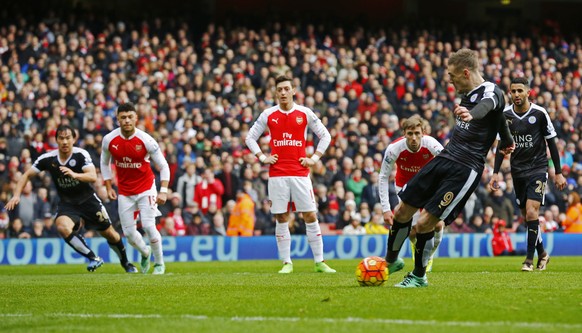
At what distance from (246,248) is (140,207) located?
7.58 meters

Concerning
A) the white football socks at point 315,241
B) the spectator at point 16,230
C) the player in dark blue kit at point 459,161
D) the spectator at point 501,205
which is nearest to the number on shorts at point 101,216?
the white football socks at point 315,241

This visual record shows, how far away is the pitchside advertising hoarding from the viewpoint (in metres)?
21.2

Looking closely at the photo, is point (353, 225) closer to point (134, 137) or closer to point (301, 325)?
point (134, 137)

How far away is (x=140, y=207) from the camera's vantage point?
1523 cm

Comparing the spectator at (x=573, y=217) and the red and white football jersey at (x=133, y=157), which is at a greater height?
the red and white football jersey at (x=133, y=157)

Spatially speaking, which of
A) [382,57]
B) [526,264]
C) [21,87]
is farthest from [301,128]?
[382,57]

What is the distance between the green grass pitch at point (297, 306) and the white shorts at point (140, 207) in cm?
276

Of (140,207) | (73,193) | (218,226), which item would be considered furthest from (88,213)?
(218,226)

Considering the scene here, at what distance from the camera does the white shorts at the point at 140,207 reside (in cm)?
1520

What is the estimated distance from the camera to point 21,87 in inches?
981

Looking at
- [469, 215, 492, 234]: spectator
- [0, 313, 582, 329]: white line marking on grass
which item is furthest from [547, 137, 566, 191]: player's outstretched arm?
[469, 215, 492, 234]: spectator

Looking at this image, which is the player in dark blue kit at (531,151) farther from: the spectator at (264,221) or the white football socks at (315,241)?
the spectator at (264,221)

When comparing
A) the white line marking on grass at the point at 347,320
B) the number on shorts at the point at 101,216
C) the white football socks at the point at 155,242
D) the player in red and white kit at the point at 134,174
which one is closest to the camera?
the white line marking on grass at the point at 347,320

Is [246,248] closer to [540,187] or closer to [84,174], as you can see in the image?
[84,174]
